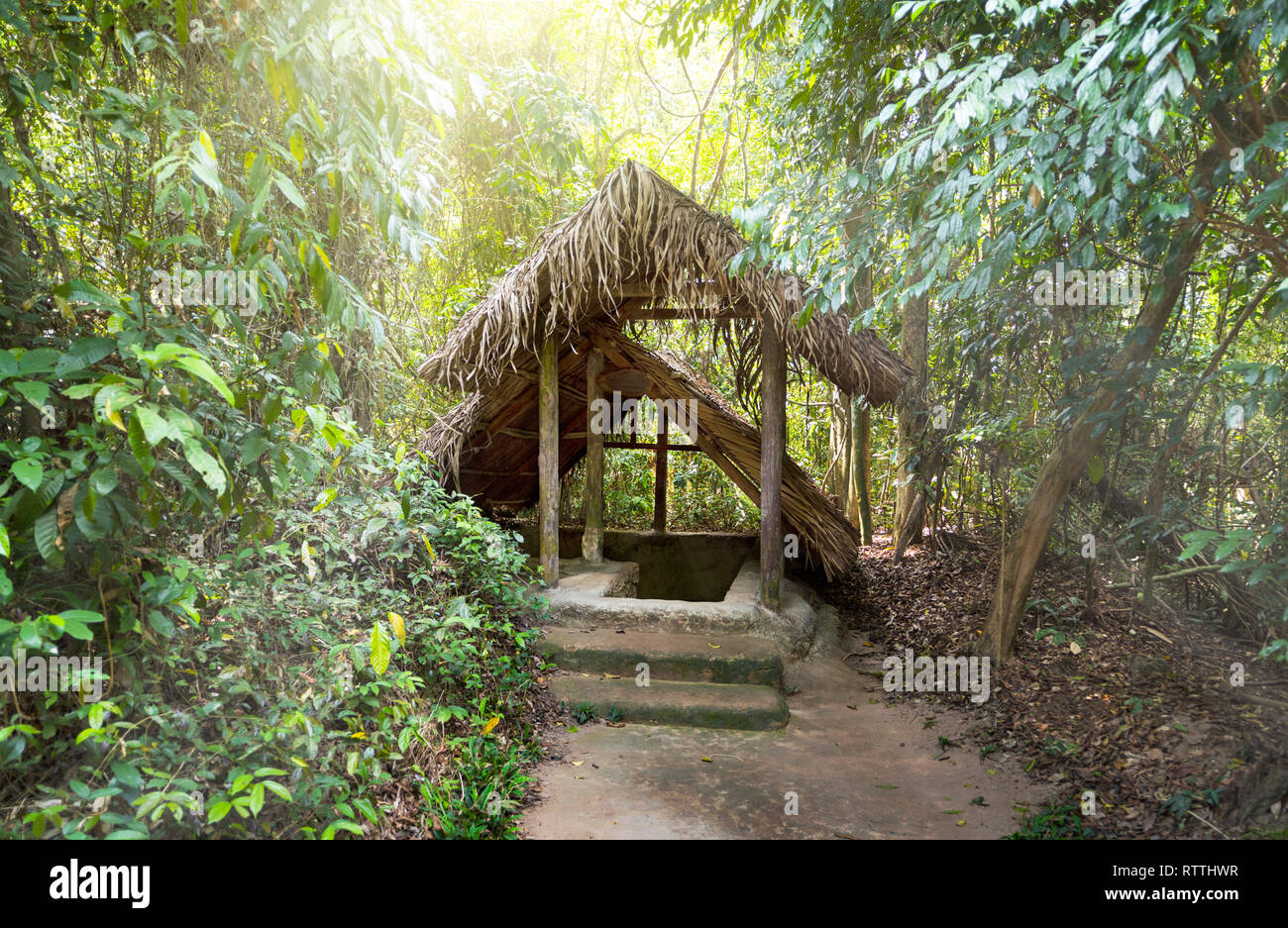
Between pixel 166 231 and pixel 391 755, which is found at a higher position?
pixel 166 231

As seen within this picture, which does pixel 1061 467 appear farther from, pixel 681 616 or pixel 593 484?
pixel 593 484

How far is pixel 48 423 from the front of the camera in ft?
8.11

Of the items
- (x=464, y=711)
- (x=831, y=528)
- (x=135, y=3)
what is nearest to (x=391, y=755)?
(x=464, y=711)

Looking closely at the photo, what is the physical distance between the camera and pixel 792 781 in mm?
3744

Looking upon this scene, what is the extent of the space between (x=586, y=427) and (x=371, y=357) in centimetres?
316

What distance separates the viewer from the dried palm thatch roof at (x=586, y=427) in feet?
20.0

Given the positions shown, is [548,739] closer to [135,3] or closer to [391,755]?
[391,755]

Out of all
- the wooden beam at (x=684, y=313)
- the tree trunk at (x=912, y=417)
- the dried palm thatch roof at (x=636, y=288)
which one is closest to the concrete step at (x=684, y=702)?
the dried palm thatch roof at (x=636, y=288)

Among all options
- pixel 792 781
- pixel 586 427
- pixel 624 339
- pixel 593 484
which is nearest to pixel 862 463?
pixel 586 427

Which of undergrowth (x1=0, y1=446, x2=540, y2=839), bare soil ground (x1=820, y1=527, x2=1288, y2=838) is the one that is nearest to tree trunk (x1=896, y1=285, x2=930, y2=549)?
bare soil ground (x1=820, y1=527, x2=1288, y2=838)

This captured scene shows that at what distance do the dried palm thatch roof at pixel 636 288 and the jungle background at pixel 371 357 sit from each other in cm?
48

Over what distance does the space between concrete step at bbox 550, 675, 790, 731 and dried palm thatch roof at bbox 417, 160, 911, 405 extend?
7.41ft

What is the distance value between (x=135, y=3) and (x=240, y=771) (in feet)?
8.67

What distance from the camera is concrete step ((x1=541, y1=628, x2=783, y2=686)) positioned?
484cm
